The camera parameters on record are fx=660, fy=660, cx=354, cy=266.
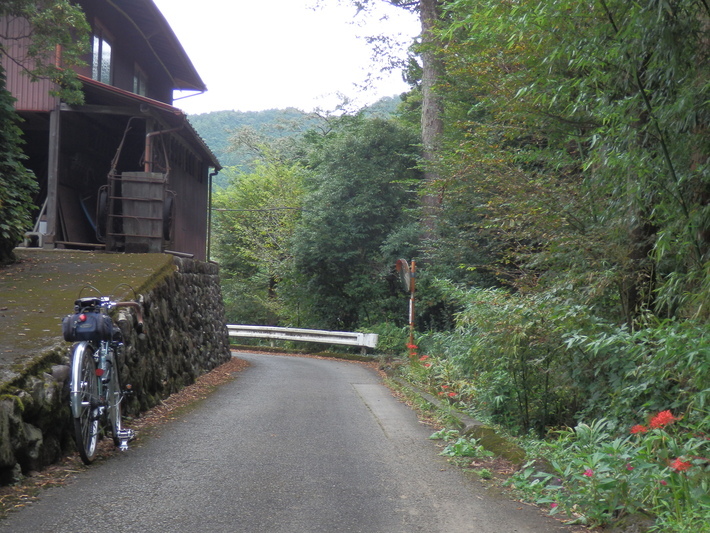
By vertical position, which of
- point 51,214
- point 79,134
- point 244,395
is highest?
point 79,134

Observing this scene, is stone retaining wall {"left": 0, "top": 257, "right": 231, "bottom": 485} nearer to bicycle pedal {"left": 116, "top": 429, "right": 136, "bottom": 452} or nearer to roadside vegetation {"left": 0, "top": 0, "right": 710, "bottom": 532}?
bicycle pedal {"left": 116, "top": 429, "right": 136, "bottom": 452}

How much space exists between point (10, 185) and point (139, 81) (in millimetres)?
10608

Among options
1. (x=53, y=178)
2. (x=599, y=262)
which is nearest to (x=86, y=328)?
(x=599, y=262)

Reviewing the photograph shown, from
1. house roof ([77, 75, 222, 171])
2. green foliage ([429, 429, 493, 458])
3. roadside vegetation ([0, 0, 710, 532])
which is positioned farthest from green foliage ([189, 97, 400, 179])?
green foliage ([429, 429, 493, 458])

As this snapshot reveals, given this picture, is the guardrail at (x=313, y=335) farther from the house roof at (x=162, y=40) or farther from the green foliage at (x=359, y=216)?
the house roof at (x=162, y=40)

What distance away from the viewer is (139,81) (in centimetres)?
2073

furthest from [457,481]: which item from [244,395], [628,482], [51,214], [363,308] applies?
[363,308]

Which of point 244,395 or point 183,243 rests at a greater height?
point 183,243

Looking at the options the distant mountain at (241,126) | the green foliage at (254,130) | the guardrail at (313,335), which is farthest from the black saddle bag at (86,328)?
the distant mountain at (241,126)

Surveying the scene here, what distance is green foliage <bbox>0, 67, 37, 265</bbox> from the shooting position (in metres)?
10.9

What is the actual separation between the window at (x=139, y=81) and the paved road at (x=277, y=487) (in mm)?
14813

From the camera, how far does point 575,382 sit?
757 centimetres

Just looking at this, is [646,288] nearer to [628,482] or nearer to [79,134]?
[628,482]

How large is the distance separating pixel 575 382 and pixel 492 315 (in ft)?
4.68
